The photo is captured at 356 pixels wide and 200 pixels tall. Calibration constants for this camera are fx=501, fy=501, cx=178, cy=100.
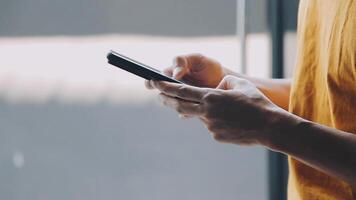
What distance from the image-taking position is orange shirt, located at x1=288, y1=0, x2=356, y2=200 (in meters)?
0.45

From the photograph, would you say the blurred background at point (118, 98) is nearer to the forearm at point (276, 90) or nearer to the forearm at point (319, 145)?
the forearm at point (276, 90)

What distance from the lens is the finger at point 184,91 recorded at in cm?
49

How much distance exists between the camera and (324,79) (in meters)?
0.49

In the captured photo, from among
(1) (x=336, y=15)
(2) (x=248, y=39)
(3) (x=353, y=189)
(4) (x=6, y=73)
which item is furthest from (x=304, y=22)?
(4) (x=6, y=73)

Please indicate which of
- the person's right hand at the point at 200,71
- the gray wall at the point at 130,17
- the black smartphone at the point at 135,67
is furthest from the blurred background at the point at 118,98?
the black smartphone at the point at 135,67

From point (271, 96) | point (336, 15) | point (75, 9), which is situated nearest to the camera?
point (336, 15)

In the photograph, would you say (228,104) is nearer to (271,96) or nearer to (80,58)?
(271,96)

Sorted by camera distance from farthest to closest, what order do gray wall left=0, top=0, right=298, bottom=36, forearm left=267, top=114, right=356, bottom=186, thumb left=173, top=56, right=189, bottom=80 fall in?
gray wall left=0, top=0, right=298, bottom=36
thumb left=173, top=56, right=189, bottom=80
forearm left=267, top=114, right=356, bottom=186

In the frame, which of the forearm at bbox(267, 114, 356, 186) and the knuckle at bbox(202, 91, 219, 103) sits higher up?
the knuckle at bbox(202, 91, 219, 103)

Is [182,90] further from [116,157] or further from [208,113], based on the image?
[116,157]

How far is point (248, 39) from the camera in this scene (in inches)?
36.8

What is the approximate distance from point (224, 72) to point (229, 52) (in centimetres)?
29

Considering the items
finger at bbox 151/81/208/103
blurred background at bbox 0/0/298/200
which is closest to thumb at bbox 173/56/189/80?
finger at bbox 151/81/208/103

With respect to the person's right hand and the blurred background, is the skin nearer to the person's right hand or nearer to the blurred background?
the person's right hand
